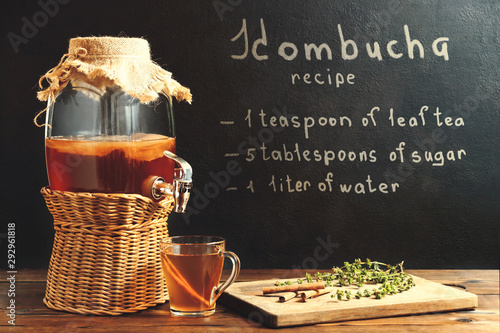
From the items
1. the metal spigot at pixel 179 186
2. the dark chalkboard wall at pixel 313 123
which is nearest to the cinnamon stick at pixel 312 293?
A: the metal spigot at pixel 179 186

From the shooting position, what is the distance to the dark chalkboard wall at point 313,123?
1.87m

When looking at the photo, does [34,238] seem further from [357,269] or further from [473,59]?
[473,59]

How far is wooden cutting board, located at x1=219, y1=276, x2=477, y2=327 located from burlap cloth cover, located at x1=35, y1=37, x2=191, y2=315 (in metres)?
0.24

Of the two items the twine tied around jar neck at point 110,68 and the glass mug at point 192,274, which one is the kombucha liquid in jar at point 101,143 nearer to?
the twine tied around jar neck at point 110,68

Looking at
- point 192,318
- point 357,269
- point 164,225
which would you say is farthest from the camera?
point 357,269

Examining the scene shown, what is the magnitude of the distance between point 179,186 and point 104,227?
0.62ft

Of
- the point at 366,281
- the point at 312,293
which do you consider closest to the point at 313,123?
the point at 366,281

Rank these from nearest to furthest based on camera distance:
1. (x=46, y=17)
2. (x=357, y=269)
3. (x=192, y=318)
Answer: (x=192, y=318) < (x=357, y=269) < (x=46, y=17)

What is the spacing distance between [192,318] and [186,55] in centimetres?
85

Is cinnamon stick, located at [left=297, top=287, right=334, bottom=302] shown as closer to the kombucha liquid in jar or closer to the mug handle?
the mug handle

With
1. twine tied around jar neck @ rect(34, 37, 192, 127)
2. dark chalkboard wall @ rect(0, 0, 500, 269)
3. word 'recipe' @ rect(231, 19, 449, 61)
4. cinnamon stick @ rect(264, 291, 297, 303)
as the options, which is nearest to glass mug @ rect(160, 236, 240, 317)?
cinnamon stick @ rect(264, 291, 297, 303)

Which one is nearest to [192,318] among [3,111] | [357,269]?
[357,269]

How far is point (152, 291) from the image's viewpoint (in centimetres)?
145

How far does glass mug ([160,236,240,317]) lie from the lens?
133 cm
